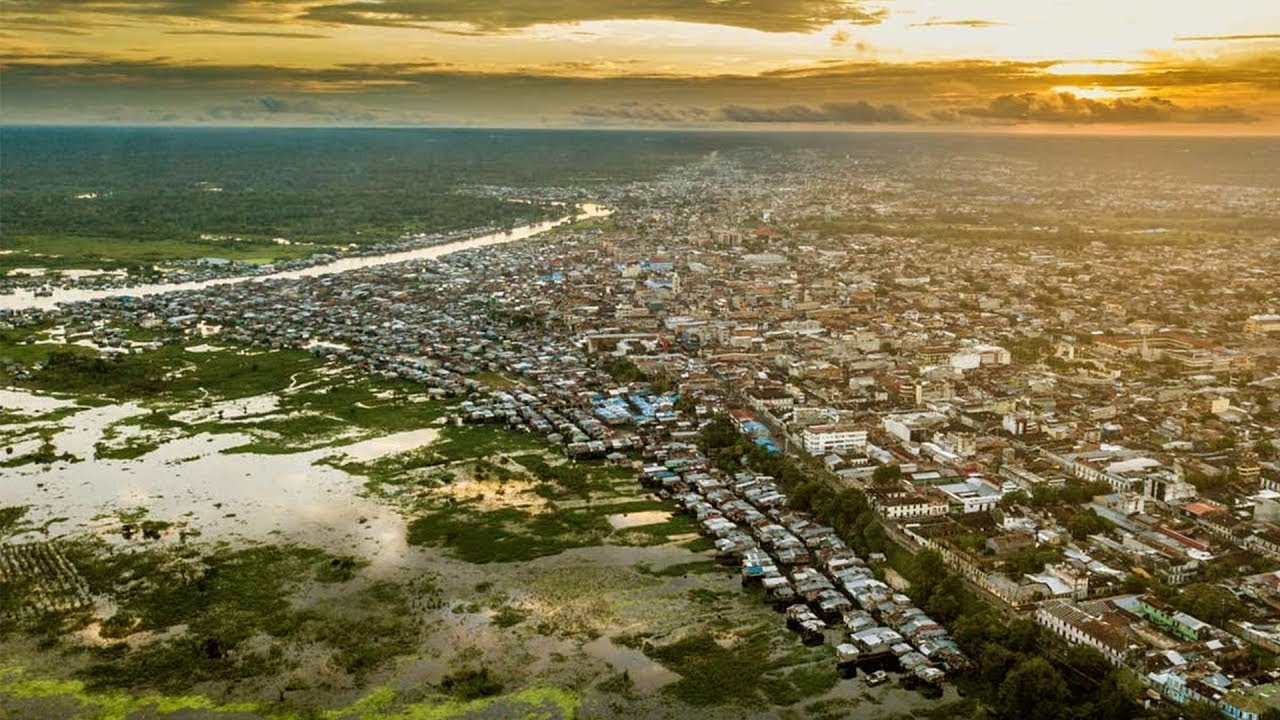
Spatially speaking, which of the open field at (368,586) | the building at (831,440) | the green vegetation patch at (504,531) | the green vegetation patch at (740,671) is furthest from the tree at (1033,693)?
the building at (831,440)

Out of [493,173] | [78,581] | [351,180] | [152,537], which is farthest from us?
[493,173]

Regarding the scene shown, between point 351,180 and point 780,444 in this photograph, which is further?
point 351,180

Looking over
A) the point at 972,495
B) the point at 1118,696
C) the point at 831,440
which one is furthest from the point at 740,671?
the point at 831,440

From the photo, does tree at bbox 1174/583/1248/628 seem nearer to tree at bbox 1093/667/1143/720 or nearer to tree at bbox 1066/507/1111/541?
tree at bbox 1093/667/1143/720

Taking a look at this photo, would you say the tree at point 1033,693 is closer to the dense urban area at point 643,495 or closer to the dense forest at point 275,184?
the dense urban area at point 643,495

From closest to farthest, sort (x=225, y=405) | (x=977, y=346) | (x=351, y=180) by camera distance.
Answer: (x=225, y=405), (x=977, y=346), (x=351, y=180)

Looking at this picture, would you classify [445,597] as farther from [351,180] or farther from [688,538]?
[351,180]

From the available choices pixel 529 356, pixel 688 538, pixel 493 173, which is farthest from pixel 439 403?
pixel 493 173
